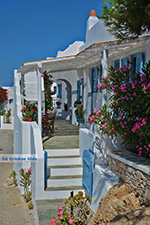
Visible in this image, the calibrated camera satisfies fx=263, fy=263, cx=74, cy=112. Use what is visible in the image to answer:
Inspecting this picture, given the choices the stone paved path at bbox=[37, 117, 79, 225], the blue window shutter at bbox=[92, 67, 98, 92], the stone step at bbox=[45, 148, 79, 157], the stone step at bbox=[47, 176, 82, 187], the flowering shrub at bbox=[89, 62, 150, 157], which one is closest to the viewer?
the flowering shrub at bbox=[89, 62, 150, 157]

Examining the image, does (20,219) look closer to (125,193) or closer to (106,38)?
(125,193)

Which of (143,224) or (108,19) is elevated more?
(108,19)

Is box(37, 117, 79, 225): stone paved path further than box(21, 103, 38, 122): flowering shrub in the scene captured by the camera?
No

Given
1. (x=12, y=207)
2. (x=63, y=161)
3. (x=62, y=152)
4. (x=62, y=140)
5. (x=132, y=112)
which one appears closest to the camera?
(x=132, y=112)

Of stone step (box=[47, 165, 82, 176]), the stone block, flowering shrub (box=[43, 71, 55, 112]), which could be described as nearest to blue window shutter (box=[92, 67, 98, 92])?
flowering shrub (box=[43, 71, 55, 112])

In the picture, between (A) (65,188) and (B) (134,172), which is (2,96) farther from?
(B) (134,172)

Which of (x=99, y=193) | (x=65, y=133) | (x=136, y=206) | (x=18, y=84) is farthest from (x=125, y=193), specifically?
(x=18, y=84)

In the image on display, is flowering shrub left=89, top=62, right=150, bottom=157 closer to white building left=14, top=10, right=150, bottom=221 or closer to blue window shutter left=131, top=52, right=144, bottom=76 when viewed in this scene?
white building left=14, top=10, right=150, bottom=221

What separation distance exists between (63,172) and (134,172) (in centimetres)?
336

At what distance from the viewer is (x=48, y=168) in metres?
7.95

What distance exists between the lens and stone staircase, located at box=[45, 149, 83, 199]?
7.44 metres

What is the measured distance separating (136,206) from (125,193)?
56cm

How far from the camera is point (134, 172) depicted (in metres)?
5.04

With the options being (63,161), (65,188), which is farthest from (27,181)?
(65,188)
